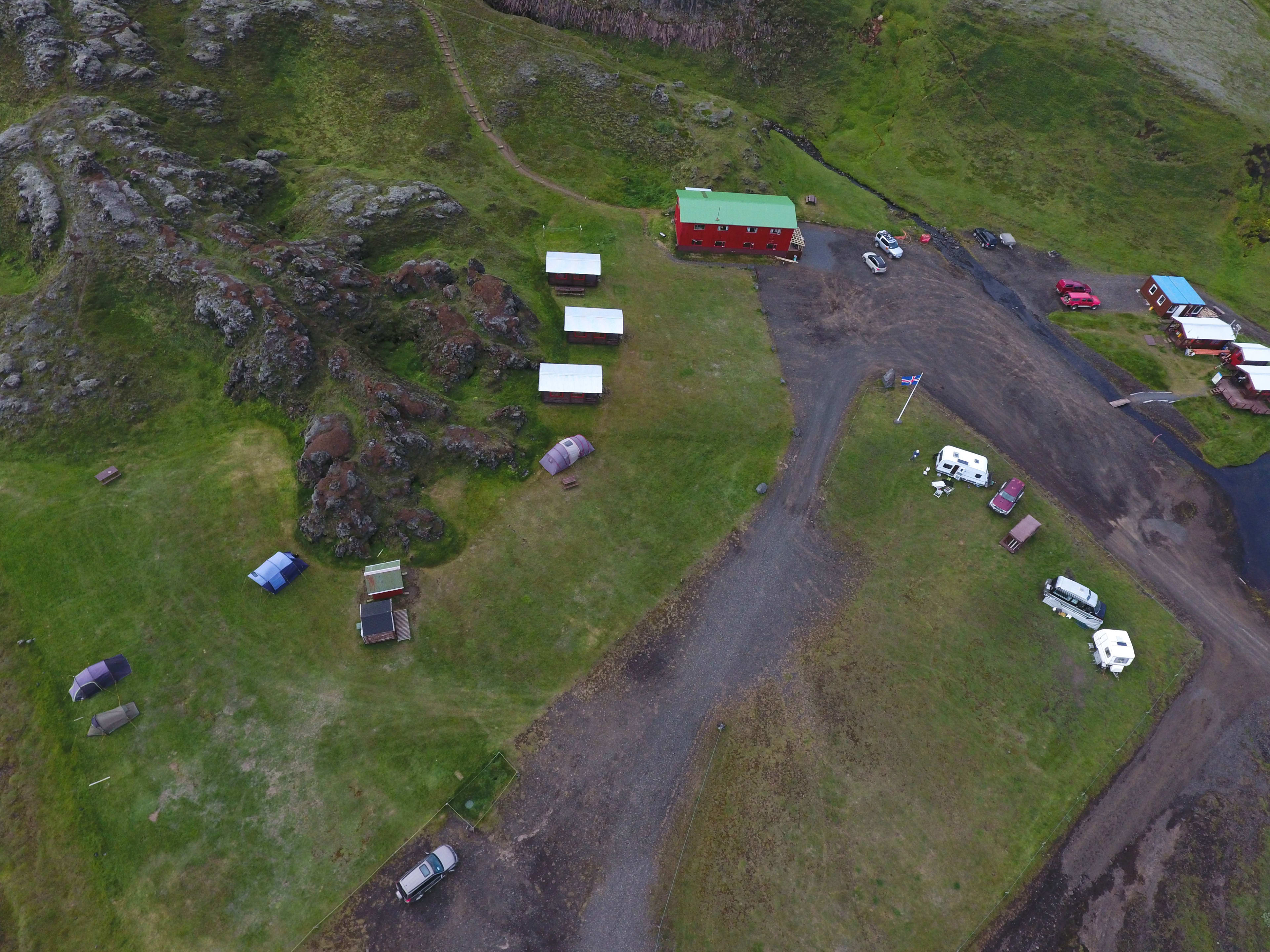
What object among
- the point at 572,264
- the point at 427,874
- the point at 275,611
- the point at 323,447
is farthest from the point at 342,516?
the point at 572,264

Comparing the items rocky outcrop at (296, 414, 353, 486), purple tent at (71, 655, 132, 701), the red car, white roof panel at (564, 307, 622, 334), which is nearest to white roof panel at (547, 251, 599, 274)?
white roof panel at (564, 307, 622, 334)

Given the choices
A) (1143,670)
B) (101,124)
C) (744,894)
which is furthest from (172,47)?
(1143,670)

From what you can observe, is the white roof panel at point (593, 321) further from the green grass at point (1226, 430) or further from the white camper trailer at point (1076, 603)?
the green grass at point (1226, 430)

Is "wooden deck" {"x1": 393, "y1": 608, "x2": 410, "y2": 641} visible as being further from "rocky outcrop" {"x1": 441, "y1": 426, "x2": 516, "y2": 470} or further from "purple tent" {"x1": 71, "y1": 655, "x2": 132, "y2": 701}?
"purple tent" {"x1": 71, "y1": 655, "x2": 132, "y2": 701}

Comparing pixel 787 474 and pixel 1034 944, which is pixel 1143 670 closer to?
pixel 1034 944

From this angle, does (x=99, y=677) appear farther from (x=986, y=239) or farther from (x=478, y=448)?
(x=986, y=239)
